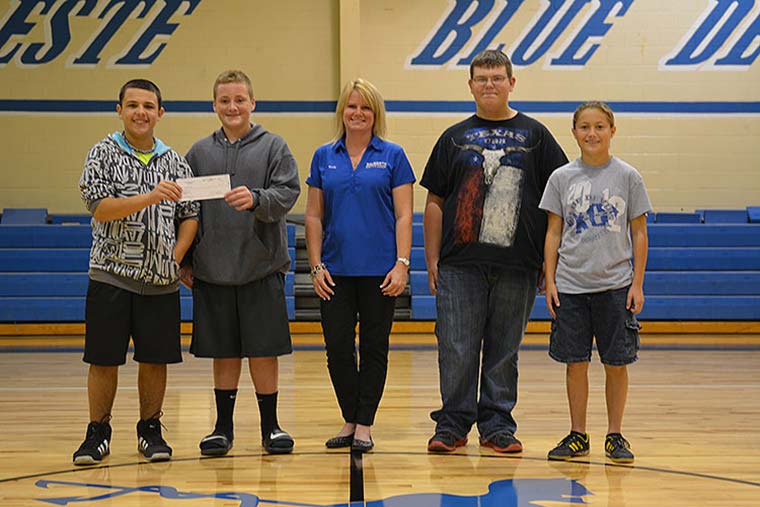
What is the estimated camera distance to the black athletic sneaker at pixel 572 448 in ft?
11.7

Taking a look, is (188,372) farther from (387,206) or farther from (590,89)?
(590,89)

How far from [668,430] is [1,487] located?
2.72m

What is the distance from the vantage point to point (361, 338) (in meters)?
3.74

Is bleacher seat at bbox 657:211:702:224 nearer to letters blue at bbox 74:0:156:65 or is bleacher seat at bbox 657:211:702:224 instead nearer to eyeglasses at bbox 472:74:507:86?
letters blue at bbox 74:0:156:65

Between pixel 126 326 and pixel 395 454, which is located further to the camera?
pixel 395 454

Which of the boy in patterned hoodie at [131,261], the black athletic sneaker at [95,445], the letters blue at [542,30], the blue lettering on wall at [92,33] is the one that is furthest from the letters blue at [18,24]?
the black athletic sneaker at [95,445]

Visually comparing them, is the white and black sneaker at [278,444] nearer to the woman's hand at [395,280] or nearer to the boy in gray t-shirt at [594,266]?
the woman's hand at [395,280]

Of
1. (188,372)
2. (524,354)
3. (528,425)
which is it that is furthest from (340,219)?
(524,354)

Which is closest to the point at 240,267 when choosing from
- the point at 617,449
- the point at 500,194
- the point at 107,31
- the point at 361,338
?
the point at 361,338

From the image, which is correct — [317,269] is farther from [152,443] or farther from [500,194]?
[152,443]

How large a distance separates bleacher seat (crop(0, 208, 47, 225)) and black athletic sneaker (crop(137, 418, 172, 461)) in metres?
5.43

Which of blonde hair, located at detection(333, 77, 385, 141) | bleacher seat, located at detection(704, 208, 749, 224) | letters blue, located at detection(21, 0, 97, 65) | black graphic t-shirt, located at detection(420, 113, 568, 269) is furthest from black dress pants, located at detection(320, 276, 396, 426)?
letters blue, located at detection(21, 0, 97, 65)

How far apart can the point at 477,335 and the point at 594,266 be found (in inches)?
21.6

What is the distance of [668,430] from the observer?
4.14m
